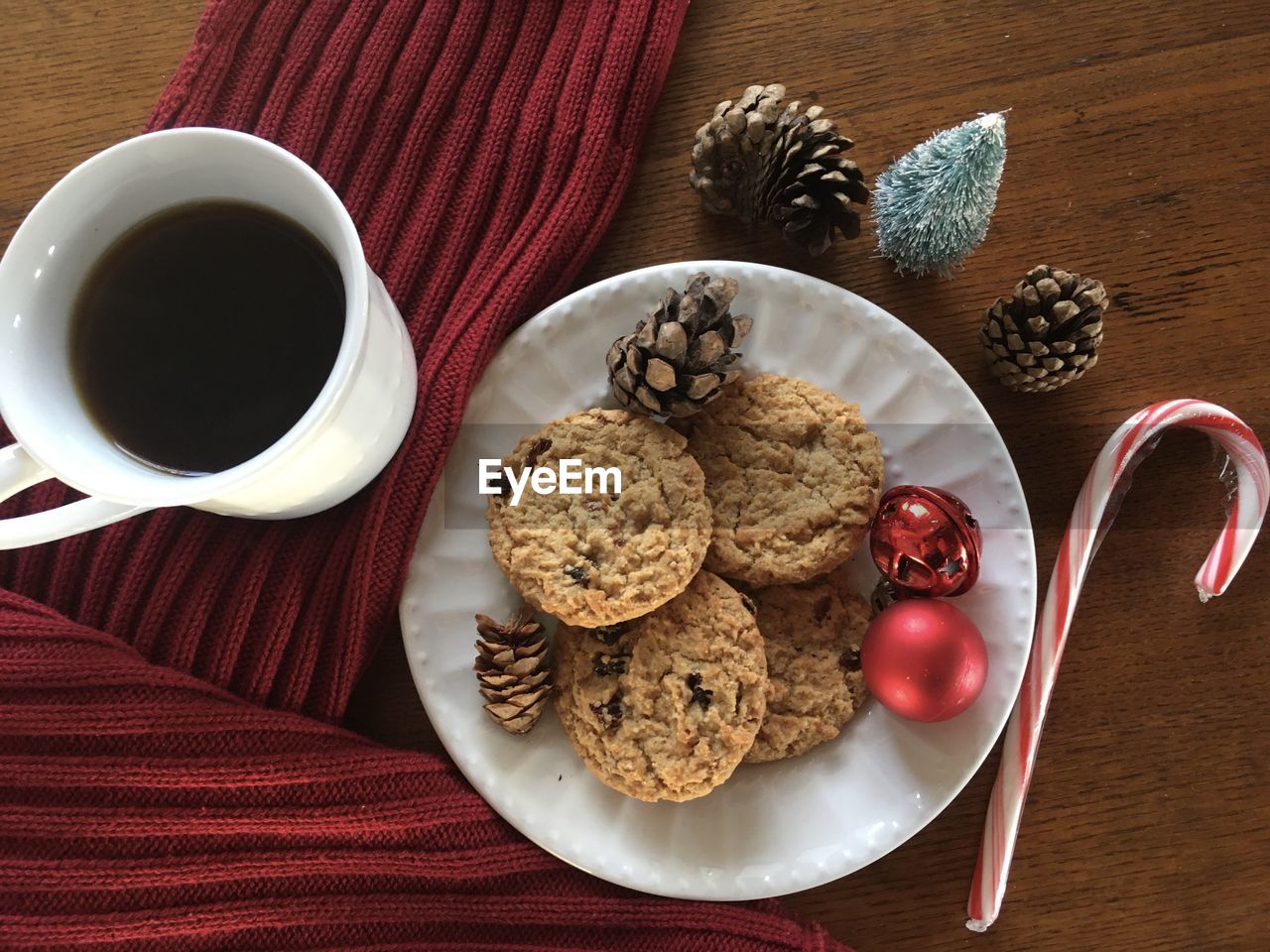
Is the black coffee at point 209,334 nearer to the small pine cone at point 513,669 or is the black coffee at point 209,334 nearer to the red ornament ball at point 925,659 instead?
the small pine cone at point 513,669

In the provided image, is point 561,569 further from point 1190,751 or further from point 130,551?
point 1190,751

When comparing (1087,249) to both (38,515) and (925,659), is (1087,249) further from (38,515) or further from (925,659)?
(38,515)

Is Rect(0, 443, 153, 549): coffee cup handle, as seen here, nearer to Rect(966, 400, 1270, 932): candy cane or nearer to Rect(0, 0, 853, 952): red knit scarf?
Rect(0, 0, 853, 952): red knit scarf

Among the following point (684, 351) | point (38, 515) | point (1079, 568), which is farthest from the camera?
point (1079, 568)

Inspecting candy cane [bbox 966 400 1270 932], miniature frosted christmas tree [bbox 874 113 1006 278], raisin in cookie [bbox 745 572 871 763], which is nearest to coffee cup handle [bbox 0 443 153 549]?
raisin in cookie [bbox 745 572 871 763]

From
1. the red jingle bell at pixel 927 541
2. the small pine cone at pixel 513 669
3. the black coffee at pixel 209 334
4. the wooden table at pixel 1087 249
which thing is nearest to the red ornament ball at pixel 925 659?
the red jingle bell at pixel 927 541

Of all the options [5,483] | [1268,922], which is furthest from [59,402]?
[1268,922]

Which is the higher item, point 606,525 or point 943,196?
point 943,196

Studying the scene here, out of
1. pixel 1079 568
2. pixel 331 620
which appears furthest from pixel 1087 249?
pixel 331 620
